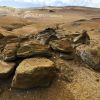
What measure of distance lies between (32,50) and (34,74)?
1044 mm

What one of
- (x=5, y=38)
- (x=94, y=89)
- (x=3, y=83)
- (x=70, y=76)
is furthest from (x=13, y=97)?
(x=5, y=38)

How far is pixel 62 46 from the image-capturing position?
872 centimetres

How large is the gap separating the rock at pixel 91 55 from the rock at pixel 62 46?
0.33m

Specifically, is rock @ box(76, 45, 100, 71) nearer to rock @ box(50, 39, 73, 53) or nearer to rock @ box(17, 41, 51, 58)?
rock @ box(50, 39, 73, 53)

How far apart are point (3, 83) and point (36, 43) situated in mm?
1526

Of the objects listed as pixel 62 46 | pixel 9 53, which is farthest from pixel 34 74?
pixel 62 46

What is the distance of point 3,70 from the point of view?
8062 millimetres

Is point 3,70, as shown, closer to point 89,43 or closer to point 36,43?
point 36,43

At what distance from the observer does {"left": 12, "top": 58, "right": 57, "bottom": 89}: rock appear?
24.8 ft

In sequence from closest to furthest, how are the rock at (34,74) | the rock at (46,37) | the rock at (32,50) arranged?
1. the rock at (34,74)
2. the rock at (32,50)
3. the rock at (46,37)

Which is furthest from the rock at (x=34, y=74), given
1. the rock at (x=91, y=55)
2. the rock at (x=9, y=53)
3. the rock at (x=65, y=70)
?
the rock at (x=91, y=55)

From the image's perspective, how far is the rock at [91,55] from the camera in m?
8.19

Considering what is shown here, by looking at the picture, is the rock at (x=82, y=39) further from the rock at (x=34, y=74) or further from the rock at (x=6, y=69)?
the rock at (x=6, y=69)

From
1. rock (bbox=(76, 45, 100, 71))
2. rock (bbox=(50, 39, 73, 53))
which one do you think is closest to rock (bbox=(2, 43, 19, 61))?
rock (bbox=(50, 39, 73, 53))
